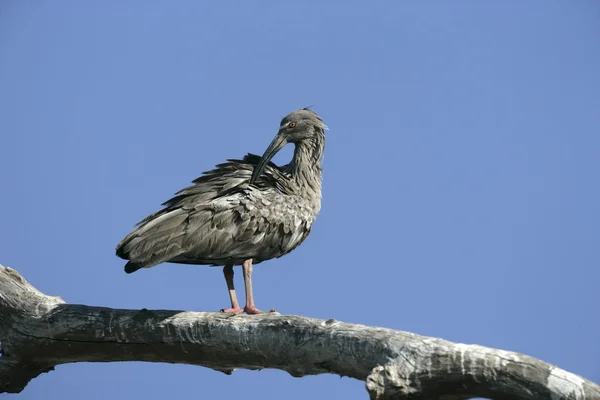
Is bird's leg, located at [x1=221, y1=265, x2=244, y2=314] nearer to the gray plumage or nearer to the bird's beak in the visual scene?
the gray plumage

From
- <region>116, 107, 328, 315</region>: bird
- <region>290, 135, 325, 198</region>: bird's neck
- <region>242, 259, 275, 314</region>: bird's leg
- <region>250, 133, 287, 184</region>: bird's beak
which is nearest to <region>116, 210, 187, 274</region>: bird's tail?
<region>116, 107, 328, 315</region>: bird

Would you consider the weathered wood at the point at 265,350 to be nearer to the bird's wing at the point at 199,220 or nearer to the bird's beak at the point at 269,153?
the bird's wing at the point at 199,220

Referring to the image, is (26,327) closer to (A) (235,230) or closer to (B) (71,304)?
(B) (71,304)

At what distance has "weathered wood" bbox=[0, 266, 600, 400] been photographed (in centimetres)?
606

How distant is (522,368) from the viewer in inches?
234

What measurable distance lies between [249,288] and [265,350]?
2030mm

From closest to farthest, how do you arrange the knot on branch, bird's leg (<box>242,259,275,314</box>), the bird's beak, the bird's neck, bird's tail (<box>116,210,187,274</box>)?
1. the knot on branch
2. bird's tail (<box>116,210,187,274</box>)
3. bird's leg (<box>242,259,275,314</box>)
4. the bird's beak
5. the bird's neck

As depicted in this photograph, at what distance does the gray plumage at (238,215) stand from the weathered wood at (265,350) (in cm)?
87

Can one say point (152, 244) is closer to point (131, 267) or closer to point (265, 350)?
point (131, 267)

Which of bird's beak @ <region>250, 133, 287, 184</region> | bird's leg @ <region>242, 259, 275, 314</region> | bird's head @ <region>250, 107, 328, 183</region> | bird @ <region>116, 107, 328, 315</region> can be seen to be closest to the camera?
bird @ <region>116, 107, 328, 315</region>

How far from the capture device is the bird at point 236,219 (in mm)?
9039

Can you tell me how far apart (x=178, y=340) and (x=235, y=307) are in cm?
186

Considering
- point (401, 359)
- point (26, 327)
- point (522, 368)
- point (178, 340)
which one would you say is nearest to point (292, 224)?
point (178, 340)

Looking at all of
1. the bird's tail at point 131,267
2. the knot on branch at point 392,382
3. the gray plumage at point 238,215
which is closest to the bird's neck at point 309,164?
the gray plumage at point 238,215
